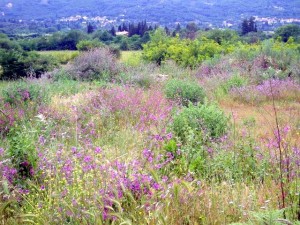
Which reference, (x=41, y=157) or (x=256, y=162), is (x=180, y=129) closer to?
(x=256, y=162)

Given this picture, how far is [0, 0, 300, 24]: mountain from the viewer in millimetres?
122125

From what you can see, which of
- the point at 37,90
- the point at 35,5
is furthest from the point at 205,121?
the point at 35,5

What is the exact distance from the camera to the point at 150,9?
14838cm

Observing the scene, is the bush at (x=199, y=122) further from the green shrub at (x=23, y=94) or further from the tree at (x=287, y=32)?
the tree at (x=287, y=32)

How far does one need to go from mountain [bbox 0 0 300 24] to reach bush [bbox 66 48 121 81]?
345 ft

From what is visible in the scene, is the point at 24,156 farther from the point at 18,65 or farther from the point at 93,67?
the point at 18,65

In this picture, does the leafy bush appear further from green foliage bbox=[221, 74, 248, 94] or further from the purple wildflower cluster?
the purple wildflower cluster

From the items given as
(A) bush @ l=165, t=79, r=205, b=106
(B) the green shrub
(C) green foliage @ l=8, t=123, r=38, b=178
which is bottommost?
(A) bush @ l=165, t=79, r=205, b=106

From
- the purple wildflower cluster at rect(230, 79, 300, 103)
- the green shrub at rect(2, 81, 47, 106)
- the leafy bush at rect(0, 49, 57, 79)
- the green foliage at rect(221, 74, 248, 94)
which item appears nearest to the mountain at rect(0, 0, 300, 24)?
the leafy bush at rect(0, 49, 57, 79)

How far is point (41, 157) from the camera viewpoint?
12.4 ft

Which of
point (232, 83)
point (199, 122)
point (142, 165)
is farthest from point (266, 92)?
point (142, 165)

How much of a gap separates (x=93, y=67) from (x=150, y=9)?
139 meters

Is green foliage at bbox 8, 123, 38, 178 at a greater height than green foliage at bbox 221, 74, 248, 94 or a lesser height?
greater

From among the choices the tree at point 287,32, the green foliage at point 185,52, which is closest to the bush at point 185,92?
the green foliage at point 185,52
